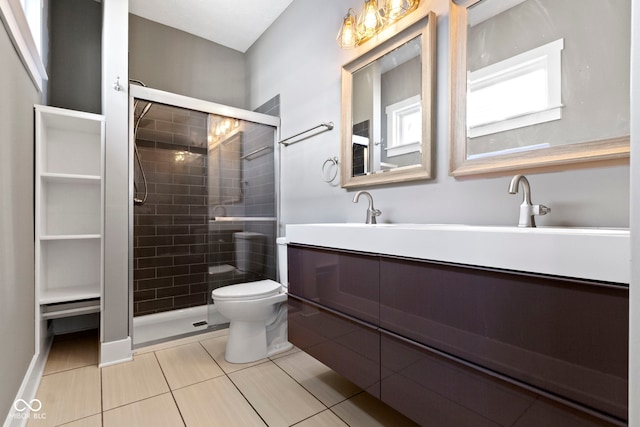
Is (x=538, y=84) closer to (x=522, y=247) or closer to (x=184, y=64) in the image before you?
(x=522, y=247)

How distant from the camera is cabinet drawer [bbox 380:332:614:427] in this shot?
2.46ft

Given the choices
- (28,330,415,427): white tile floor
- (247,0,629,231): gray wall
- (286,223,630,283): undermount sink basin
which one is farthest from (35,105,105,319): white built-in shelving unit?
(286,223,630,283): undermount sink basin

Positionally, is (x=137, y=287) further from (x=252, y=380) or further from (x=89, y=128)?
(x=252, y=380)

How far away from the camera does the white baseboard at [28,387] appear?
124 centimetres

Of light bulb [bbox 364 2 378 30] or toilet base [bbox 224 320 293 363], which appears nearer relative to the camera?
light bulb [bbox 364 2 378 30]

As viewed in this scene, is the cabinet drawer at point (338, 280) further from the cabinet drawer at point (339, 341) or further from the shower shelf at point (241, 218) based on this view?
the shower shelf at point (241, 218)

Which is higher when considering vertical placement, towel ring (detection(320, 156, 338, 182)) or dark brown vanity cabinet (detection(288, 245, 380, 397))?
towel ring (detection(320, 156, 338, 182))

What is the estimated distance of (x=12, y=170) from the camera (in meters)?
1.32

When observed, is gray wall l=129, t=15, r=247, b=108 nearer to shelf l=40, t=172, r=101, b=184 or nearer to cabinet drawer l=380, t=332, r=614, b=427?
shelf l=40, t=172, r=101, b=184

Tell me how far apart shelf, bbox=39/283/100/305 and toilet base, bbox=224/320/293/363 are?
953mm

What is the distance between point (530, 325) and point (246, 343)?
1.61m

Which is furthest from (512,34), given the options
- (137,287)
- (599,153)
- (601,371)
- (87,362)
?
(137,287)

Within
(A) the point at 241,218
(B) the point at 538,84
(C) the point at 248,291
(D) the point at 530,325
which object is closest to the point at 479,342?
(D) the point at 530,325

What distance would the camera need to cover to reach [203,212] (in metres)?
2.62
